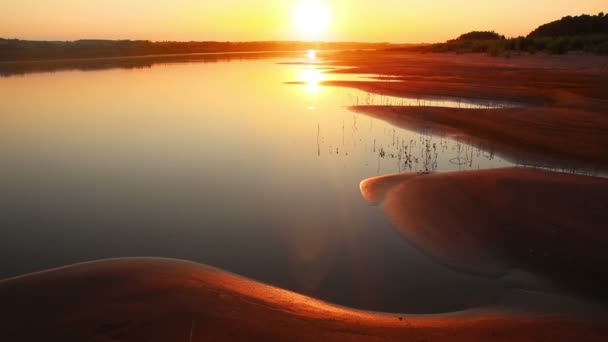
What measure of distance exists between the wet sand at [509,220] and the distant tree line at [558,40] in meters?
35.6

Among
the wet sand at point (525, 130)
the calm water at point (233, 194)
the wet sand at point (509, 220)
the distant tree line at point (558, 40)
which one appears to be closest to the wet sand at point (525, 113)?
the wet sand at point (525, 130)

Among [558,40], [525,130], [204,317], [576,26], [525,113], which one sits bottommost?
[204,317]

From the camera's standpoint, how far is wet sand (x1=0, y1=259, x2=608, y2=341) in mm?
4668

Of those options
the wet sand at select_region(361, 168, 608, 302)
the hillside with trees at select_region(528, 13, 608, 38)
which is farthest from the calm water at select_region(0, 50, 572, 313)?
the hillside with trees at select_region(528, 13, 608, 38)

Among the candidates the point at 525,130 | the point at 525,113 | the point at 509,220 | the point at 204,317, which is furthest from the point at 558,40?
the point at 204,317

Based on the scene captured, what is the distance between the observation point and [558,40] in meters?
47.0

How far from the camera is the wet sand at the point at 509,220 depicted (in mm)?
6484

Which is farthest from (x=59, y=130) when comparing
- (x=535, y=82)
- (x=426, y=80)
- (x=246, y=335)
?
(x=535, y=82)

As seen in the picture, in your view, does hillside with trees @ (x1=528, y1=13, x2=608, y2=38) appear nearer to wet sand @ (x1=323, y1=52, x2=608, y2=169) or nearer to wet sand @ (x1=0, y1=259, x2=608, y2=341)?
wet sand @ (x1=323, y1=52, x2=608, y2=169)

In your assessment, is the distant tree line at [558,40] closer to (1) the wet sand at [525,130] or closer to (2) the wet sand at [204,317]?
(1) the wet sand at [525,130]

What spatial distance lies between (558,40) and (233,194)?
49.8 m

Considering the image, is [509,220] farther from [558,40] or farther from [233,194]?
[558,40]

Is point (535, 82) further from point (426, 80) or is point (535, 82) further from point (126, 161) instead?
point (126, 161)

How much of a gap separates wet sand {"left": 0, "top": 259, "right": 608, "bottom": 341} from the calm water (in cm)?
61
